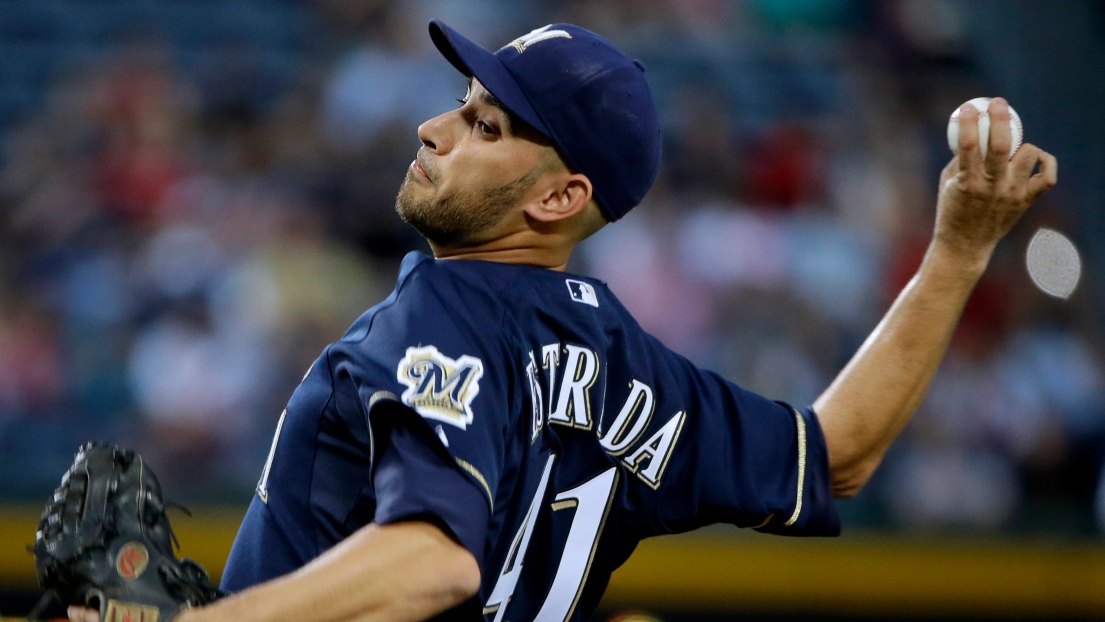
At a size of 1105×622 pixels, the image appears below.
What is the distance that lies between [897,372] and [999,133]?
505 mm

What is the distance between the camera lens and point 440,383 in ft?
6.32

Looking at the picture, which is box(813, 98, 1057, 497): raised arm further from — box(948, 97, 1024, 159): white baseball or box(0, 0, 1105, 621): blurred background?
box(0, 0, 1105, 621): blurred background

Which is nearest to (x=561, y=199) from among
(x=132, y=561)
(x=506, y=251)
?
(x=506, y=251)

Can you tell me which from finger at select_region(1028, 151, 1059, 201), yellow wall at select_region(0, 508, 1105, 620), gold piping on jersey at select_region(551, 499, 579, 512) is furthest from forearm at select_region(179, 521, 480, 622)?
yellow wall at select_region(0, 508, 1105, 620)

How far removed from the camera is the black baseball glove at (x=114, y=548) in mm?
1890

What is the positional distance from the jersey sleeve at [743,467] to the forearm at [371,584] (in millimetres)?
668

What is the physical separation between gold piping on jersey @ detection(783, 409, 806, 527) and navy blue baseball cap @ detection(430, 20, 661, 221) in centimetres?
60

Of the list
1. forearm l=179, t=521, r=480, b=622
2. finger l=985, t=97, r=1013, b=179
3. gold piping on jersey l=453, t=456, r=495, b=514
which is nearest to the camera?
forearm l=179, t=521, r=480, b=622

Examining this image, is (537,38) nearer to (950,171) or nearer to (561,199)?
(561,199)

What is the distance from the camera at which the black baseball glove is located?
189 cm

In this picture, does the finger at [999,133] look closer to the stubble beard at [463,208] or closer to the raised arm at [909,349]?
the raised arm at [909,349]

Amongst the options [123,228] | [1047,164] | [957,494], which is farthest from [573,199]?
[123,228]

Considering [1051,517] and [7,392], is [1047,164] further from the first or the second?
[7,392]

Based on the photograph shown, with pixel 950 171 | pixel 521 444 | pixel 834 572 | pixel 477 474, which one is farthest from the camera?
pixel 834 572
